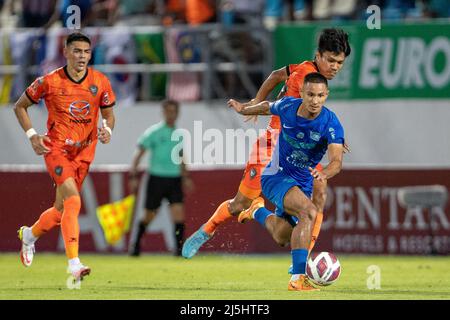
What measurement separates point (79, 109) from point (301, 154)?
2563 millimetres

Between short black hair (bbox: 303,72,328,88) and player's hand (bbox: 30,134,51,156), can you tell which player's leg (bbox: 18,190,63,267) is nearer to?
player's hand (bbox: 30,134,51,156)

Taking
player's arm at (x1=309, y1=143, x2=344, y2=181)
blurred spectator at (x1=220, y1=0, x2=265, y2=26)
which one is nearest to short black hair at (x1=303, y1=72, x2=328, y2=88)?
player's arm at (x1=309, y1=143, x2=344, y2=181)

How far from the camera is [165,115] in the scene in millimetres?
19812

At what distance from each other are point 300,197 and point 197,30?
8.95 metres

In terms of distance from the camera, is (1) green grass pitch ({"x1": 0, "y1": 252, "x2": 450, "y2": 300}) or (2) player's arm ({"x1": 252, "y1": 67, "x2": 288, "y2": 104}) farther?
(2) player's arm ({"x1": 252, "y1": 67, "x2": 288, "y2": 104})

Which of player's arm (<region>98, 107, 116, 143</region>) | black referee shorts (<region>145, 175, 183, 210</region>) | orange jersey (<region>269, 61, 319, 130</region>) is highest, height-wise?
orange jersey (<region>269, 61, 319, 130</region>)

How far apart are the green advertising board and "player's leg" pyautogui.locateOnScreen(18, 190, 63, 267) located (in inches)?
299

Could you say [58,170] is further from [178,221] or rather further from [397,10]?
[397,10]

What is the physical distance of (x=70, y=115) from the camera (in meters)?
13.8

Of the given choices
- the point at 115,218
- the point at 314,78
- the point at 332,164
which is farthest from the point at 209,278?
the point at 115,218

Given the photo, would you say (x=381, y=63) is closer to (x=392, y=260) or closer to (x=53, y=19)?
(x=392, y=260)

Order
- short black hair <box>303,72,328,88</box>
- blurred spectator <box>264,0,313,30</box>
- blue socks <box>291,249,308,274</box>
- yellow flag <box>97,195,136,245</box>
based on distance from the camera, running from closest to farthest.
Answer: short black hair <box>303,72,328,88</box> < blue socks <box>291,249,308,274</box> < yellow flag <box>97,195,136,245</box> < blurred spectator <box>264,0,313,30</box>

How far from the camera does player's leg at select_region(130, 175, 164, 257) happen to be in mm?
19750
